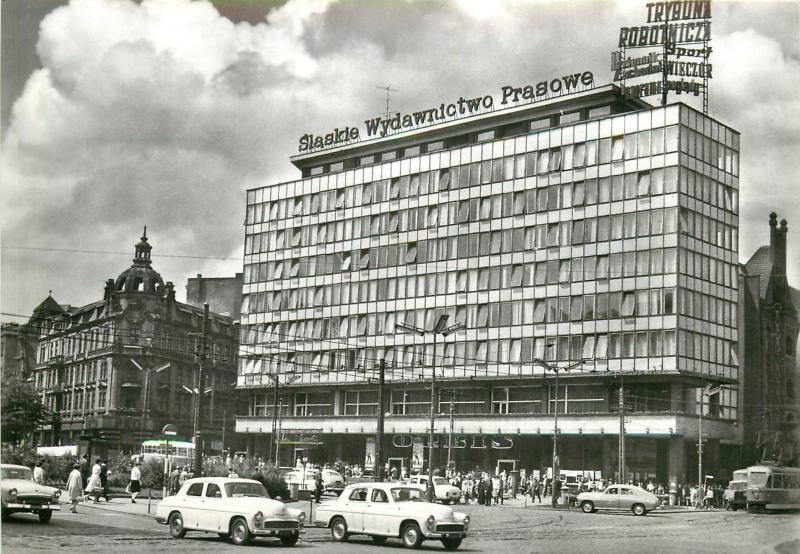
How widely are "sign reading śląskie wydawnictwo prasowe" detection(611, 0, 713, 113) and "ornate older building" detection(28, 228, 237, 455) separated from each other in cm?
3224

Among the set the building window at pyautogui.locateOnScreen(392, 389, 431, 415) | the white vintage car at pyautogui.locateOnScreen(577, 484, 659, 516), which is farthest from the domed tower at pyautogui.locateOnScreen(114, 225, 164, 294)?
the building window at pyautogui.locateOnScreen(392, 389, 431, 415)

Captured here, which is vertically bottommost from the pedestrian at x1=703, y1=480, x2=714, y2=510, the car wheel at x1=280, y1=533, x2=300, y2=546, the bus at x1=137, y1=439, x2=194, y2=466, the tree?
the pedestrian at x1=703, y1=480, x2=714, y2=510

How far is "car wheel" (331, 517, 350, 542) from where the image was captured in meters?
30.4

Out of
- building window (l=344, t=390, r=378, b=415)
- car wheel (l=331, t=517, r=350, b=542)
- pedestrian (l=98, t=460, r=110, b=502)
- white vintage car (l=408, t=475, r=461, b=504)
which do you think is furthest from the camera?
building window (l=344, t=390, r=378, b=415)

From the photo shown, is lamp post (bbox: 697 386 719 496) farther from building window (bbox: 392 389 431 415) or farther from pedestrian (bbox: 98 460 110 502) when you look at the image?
pedestrian (bbox: 98 460 110 502)

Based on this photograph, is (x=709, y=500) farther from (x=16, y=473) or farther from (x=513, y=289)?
(x=16, y=473)

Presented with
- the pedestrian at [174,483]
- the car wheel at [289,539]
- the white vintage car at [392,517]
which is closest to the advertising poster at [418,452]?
the pedestrian at [174,483]

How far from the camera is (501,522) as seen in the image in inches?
1656

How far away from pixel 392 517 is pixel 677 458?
150 ft

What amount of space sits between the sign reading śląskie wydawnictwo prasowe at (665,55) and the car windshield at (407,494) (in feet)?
132

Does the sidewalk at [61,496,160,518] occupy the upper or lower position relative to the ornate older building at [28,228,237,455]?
lower

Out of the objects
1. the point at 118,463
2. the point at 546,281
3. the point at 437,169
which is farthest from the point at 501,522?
the point at 437,169

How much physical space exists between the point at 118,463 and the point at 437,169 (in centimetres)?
3773

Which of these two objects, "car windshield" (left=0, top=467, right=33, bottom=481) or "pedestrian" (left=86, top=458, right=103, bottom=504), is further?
"pedestrian" (left=86, top=458, right=103, bottom=504)
